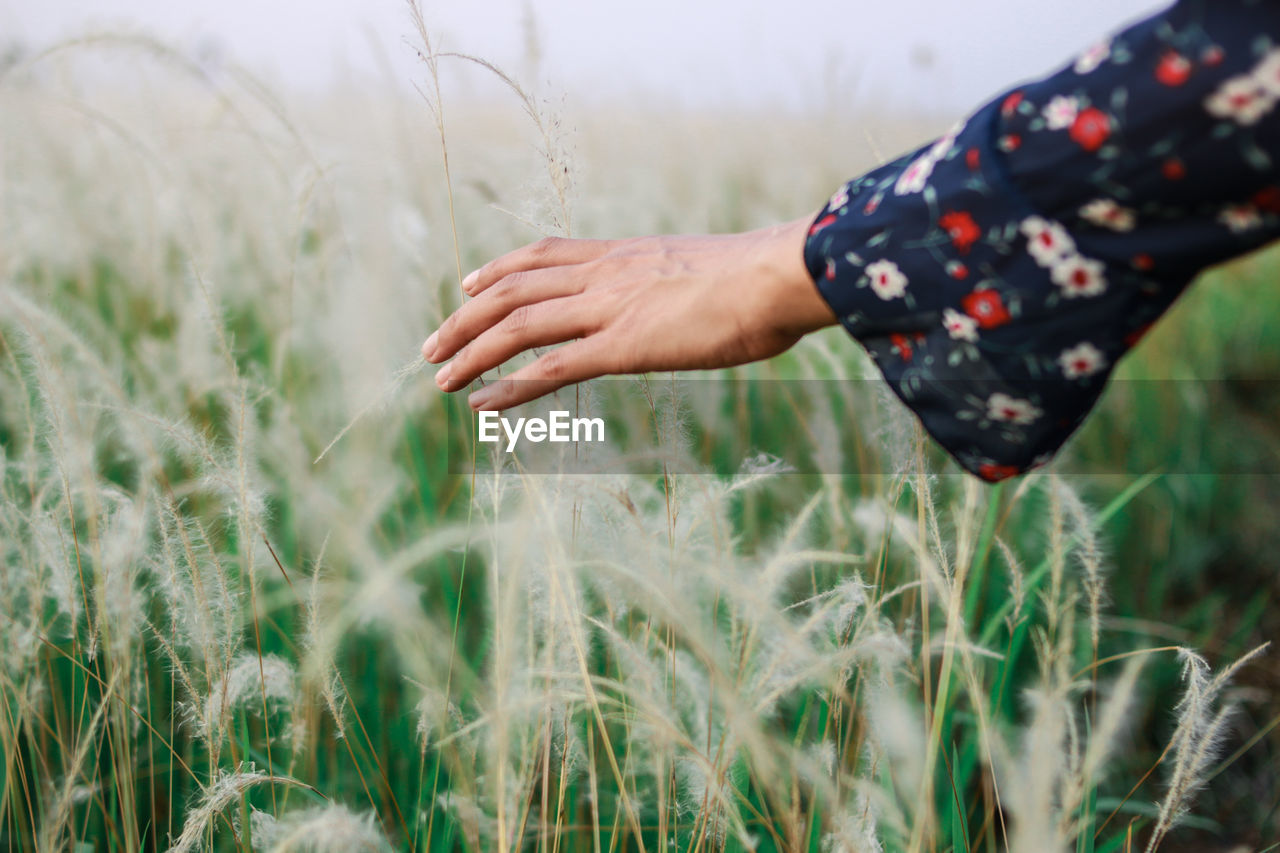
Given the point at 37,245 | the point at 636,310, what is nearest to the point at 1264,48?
the point at 636,310

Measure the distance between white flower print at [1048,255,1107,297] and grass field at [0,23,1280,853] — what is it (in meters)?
0.27

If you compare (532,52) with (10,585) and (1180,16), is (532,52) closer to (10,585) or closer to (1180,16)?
(1180,16)

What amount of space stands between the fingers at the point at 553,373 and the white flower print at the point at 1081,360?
325 mm

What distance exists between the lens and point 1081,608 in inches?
53.2

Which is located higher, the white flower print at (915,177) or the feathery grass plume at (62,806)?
the white flower print at (915,177)

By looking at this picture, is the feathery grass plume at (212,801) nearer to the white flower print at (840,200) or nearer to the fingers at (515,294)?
the fingers at (515,294)

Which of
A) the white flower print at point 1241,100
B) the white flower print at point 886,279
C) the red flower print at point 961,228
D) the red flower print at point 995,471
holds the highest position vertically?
the white flower print at point 1241,100

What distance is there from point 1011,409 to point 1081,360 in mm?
53

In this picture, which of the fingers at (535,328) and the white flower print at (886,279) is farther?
the fingers at (535,328)

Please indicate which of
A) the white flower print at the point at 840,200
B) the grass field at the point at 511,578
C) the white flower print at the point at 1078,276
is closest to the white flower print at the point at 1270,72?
the white flower print at the point at 1078,276

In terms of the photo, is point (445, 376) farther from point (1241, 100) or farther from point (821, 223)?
point (1241, 100)

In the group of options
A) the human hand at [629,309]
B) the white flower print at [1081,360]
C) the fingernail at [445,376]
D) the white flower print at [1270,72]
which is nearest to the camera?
the white flower print at [1270,72]

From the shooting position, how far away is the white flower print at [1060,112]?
1.48 feet

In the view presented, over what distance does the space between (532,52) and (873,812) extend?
82cm
